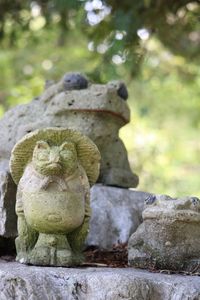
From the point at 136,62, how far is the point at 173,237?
5.80ft

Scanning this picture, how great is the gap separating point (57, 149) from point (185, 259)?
0.83m

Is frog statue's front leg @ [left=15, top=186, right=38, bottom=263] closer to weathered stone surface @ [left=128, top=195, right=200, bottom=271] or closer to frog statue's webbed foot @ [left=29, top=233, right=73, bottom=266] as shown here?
frog statue's webbed foot @ [left=29, top=233, right=73, bottom=266]

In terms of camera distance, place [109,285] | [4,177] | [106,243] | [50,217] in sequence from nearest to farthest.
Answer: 1. [109,285]
2. [50,217]
3. [4,177]
4. [106,243]

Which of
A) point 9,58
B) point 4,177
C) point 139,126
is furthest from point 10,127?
point 139,126

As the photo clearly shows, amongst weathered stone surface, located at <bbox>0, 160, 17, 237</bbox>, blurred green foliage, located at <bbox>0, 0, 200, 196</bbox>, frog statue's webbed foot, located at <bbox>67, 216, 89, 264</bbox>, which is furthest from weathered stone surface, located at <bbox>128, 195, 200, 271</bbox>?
blurred green foliage, located at <bbox>0, 0, 200, 196</bbox>

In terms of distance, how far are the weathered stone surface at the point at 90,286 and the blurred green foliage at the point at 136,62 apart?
6.13ft

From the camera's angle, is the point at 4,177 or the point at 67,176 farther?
the point at 4,177

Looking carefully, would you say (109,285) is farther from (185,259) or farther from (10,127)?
(10,127)

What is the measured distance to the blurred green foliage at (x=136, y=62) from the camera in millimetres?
4164

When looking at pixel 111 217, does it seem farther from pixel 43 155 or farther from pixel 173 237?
pixel 43 155

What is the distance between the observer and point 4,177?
3076mm

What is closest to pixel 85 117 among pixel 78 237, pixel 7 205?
pixel 7 205

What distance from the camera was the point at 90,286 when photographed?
7.73 feet

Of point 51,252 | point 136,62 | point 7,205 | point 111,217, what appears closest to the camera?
point 51,252
